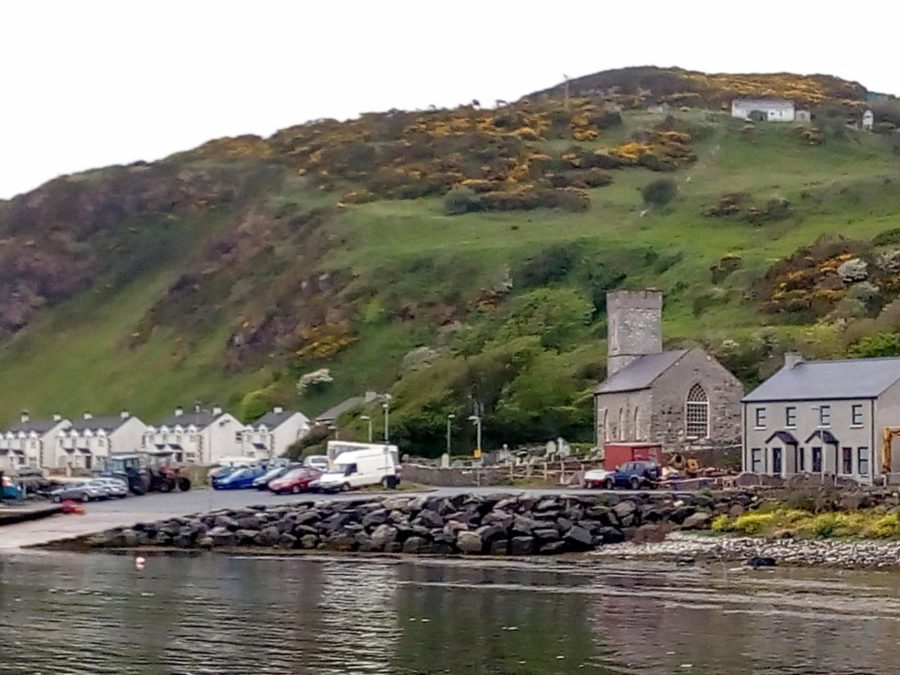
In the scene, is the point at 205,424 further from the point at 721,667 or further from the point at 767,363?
the point at 721,667

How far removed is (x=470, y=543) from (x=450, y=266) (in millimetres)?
Answer: 89071

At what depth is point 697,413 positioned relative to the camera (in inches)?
2970

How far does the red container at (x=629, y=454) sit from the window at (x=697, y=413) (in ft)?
15.6

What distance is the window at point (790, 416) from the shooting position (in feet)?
207

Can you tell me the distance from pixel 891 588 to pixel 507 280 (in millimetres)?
95019

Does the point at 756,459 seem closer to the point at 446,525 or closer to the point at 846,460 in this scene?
the point at 846,460

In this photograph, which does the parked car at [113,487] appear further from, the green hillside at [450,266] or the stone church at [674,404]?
the stone church at [674,404]

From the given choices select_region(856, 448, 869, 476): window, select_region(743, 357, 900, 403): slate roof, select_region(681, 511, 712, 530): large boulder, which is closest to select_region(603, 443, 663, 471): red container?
select_region(743, 357, 900, 403): slate roof

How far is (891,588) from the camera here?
36.7 m

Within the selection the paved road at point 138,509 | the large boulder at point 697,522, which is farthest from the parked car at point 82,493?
the large boulder at point 697,522

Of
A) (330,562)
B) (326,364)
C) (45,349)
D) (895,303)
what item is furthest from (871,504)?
(45,349)

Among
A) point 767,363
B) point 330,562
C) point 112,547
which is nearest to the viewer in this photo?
point 330,562

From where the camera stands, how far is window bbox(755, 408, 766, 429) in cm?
6462

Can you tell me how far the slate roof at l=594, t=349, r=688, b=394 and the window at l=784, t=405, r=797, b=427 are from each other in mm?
12450
